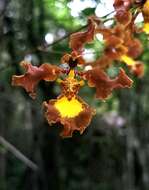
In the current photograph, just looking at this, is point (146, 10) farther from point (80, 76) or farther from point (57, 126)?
point (57, 126)

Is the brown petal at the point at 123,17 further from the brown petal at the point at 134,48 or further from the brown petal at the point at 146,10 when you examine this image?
the brown petal at the point at 134,48

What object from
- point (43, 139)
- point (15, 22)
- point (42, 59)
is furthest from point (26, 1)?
point (43, 139)

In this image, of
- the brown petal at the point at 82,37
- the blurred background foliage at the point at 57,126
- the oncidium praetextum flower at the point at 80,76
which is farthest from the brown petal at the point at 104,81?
the blurred background foliage at the point at 57,126

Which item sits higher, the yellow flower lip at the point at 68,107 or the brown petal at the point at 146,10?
the brown petal at the point at 146,10

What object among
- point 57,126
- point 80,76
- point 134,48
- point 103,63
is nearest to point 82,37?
point 103,63

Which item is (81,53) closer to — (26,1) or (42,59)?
(26,1)

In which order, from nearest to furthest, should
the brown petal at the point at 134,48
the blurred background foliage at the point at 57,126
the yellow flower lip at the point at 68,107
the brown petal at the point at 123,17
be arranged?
1. the brown petal at the point at 123,17
2. the yellow flower lip at the point at 68,107
3. the brown petal at the point at 134,48
4. the blurred background foliage at the point at 57,126
